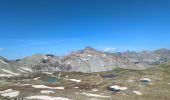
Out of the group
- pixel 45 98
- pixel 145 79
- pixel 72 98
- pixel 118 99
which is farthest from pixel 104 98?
pixel 145 79

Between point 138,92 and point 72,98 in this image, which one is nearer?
point 72,98

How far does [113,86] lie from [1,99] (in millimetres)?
49827

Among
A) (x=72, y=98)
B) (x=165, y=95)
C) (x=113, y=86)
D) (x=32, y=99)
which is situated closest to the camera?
(x=32, y=99)

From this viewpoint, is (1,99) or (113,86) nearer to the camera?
(1,99)

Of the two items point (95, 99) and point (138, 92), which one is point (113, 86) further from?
point (95, 99)

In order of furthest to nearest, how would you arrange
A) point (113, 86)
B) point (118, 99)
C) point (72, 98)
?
1. point (113, 86)
2. point (118, 99)
3. point (72, 98)

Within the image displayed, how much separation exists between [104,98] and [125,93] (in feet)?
39.2

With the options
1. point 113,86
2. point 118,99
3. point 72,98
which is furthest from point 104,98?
point 113,86

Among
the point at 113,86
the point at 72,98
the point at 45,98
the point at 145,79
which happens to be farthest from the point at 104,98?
the point at 145,79

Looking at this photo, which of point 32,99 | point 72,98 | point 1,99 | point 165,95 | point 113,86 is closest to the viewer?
point 1,99

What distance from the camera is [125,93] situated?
7975 cm

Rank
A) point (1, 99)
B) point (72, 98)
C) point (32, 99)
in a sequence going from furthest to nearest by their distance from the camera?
point (72, 98) → point (32, 99) → point (1, 99)

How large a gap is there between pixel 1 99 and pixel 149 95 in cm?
4491

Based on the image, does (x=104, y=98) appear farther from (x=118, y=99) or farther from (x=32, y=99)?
(x=32, y=99)
